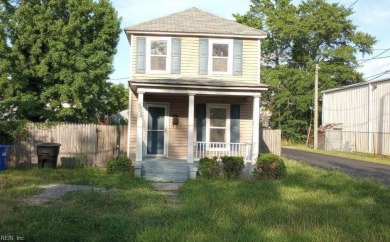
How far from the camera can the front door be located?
676 inches

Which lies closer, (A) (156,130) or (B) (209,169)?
(B) (209,169)

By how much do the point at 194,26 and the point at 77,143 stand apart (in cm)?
693

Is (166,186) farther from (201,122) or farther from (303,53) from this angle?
(303,53)

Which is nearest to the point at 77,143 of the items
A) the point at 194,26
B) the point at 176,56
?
the point at 176,56

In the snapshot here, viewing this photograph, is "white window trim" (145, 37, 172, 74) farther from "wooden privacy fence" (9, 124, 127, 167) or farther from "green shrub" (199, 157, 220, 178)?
"green shrub" (199, 157, 220, 178)

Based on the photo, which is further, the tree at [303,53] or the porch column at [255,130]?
the tree at [303,53]

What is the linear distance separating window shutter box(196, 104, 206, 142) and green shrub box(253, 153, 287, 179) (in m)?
3.82

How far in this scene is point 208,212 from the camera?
8.08 m

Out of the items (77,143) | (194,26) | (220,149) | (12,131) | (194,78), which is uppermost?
(194,26)

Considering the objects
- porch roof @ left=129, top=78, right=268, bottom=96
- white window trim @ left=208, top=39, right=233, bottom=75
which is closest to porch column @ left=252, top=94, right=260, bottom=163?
porch roof @ left=129, top=78, right=268, bottom=96

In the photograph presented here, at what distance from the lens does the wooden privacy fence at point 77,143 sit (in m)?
17.0

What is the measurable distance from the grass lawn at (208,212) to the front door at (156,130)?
4.47m

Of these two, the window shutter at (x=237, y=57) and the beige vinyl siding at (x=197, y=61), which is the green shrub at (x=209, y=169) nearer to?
the beige vinyl siding at (x=197, y=61)

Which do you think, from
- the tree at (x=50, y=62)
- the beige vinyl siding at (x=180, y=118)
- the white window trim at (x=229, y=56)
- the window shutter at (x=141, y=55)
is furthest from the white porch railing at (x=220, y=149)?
the tree at (x=50, y=62)
